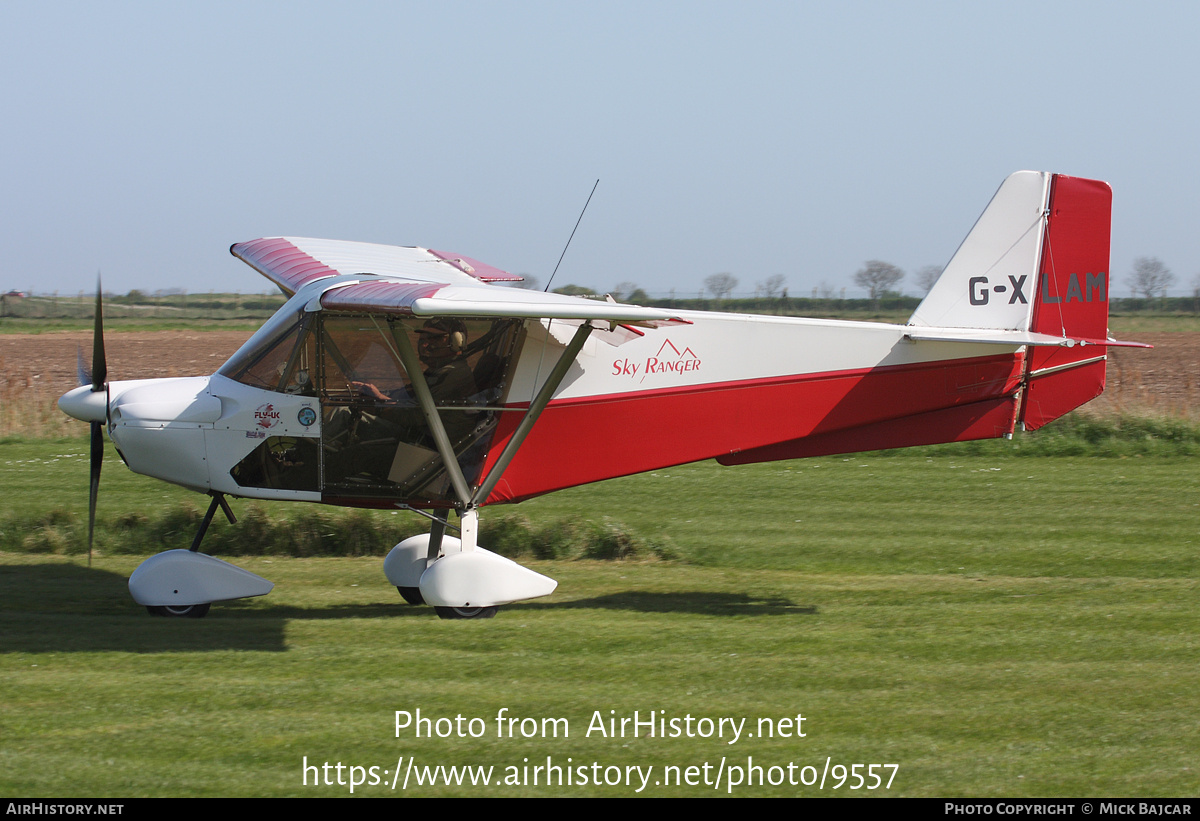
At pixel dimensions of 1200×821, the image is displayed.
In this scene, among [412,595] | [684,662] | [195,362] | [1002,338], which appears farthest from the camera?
[195,362]

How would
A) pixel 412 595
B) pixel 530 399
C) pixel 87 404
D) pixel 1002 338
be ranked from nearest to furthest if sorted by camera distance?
pixel 87 404 → pixel 530 399 → pixel 1002 338 → pixel 412 595

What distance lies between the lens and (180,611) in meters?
7.23

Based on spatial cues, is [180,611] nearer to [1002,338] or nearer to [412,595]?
[412,595]

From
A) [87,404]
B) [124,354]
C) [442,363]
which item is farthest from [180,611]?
[124,354]

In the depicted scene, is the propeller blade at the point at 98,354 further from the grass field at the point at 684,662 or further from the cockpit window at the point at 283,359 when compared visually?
the grass field at the point at 684,662

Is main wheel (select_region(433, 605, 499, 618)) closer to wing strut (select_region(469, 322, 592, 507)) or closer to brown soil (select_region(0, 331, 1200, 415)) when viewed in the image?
wing strut (select_region(469, 322, 592, 507))

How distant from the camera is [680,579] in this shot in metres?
8.78

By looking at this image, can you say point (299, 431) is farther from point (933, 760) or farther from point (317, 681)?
point (933, 760)

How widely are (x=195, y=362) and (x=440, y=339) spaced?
2873 cm

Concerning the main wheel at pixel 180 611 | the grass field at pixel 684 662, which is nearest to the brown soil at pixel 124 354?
the main wheel at pixel 180 611

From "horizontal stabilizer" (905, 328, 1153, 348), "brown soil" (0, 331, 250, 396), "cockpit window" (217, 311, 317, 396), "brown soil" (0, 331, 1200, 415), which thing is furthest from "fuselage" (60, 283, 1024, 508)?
"brown soil" (0, 331, 250, 396)

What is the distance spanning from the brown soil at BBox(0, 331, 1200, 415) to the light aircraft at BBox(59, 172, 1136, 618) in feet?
27.4

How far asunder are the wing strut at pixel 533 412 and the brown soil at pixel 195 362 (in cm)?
1133

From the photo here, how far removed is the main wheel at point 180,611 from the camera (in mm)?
7215
